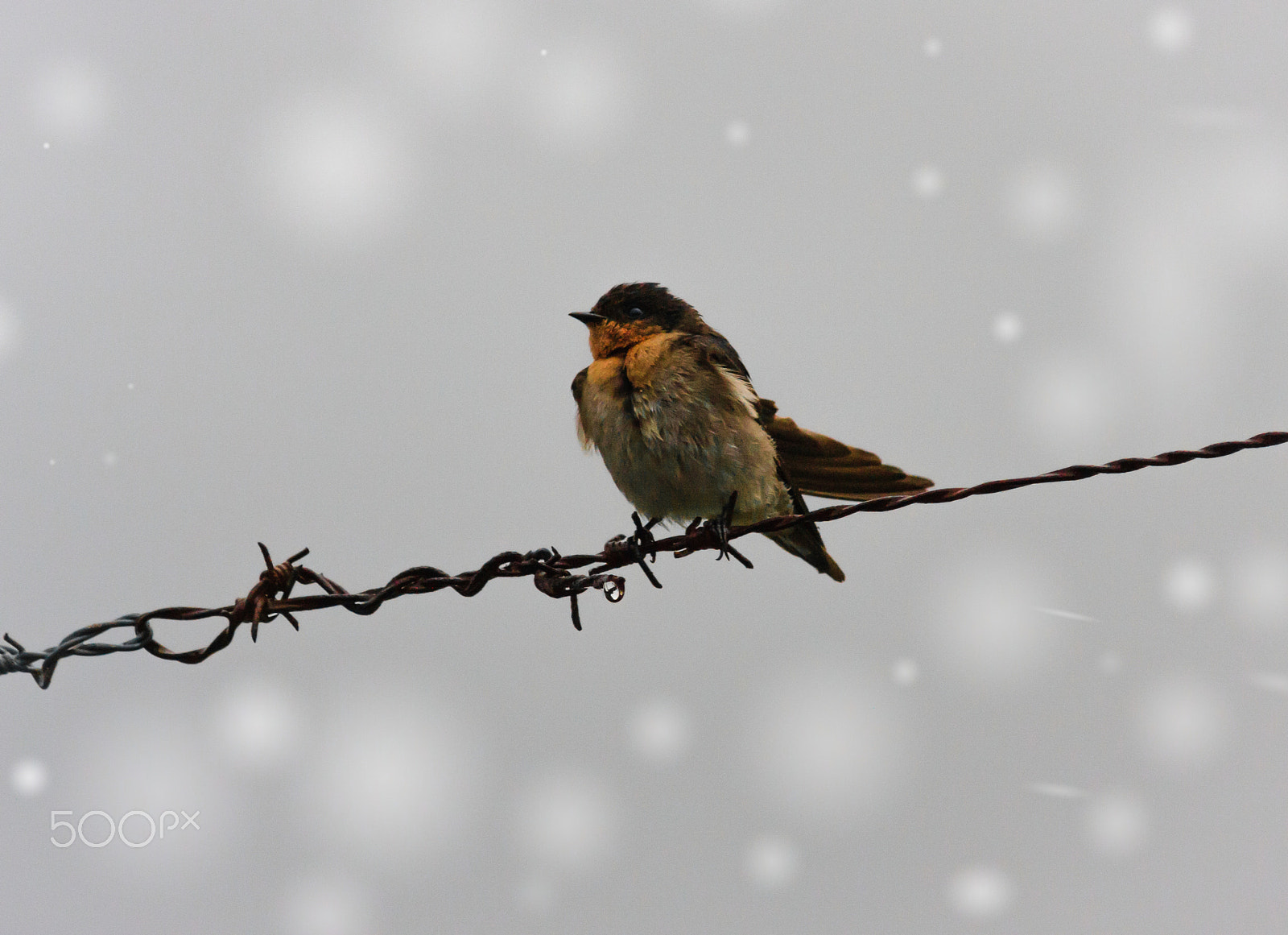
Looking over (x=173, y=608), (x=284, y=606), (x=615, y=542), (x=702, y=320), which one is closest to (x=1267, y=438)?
(x=615, y=542)

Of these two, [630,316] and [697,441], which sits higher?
[630,316]

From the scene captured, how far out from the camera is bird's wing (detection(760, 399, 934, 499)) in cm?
382

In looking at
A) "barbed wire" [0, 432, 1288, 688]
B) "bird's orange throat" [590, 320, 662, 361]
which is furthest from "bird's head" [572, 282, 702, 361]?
"barbed wire" [0, 432, 1288, 688]

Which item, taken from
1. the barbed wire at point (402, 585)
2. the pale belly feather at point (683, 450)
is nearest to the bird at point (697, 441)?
the pale belly feather at point (683, 450)

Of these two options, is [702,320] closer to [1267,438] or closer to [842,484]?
[842,484]

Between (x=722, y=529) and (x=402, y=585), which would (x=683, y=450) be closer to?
(x=722, y=529)

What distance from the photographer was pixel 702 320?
471cm

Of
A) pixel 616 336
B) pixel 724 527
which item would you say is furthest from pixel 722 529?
pixel 616 336

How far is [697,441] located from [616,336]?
693 millimetres

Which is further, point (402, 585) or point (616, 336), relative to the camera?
point (616, 336)

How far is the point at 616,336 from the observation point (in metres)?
4.46

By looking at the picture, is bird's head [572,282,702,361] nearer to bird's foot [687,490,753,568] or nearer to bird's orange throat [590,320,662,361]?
bird's orange throat [590,320,662,361]

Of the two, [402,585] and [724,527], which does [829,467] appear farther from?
[402,585]

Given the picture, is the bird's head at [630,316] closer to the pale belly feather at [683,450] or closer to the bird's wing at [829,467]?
the pale belly feather at [683,450]
